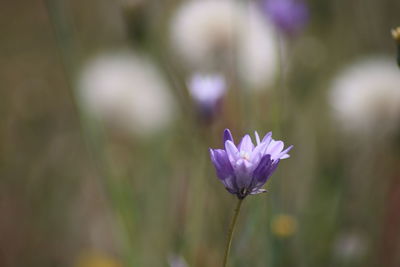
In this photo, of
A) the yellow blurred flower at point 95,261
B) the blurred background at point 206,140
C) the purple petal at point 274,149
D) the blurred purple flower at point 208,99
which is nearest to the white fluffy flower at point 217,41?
the blurred background at point 206,140

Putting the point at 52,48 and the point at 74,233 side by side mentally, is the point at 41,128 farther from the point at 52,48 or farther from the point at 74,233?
the point at 52,48

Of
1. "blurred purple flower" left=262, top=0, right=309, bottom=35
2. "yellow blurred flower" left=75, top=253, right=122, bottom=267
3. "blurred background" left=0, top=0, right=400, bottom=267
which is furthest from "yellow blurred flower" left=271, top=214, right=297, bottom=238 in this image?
"yellow blurred flower" left=75, top=253, right=122, bottom=267

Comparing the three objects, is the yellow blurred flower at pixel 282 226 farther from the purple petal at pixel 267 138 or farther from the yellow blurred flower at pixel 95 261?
the yellow blurred flower at pixel 95 261

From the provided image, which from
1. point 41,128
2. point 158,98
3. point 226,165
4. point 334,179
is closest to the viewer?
point 226,165

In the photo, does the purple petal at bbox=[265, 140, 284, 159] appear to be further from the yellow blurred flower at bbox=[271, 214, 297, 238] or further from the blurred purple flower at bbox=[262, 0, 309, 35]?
the blurred purple flower at bbox=[262, 0, 309, 35]

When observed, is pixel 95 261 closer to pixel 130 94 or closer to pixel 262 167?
pixel 130 94

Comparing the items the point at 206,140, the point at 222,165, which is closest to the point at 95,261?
the point at 206,140

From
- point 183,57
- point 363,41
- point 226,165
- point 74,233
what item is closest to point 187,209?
point 74,233
